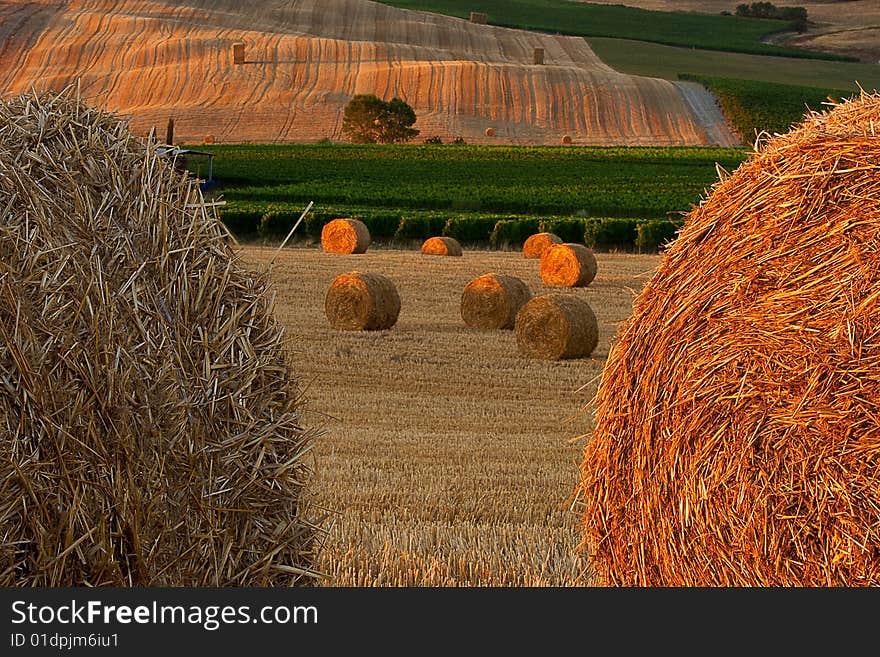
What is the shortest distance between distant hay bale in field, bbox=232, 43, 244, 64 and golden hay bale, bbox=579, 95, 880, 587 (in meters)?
74.1

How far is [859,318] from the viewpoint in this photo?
4.26 metres

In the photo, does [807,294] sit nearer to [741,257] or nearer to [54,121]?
[741,257]

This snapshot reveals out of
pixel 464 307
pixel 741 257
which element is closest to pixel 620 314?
pixel 464 307

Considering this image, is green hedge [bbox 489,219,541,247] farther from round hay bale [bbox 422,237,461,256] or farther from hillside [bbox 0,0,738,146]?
hillside [bbox 0,0,738,146]

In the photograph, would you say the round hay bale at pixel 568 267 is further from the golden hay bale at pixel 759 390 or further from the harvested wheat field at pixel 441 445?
the golden hay bale at pixel 759 390

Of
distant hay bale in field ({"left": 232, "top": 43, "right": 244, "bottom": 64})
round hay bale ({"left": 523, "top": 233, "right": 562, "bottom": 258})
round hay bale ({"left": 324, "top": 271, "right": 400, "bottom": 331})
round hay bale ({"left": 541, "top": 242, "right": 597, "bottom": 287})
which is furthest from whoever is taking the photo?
distant hay bale in field ({"left": 232, "top": 43, "right": 244, "bottom": 64})

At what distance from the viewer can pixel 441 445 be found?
9.71 meters

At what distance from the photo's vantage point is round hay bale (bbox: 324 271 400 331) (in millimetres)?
16281

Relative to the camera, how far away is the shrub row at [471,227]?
30.4 metres

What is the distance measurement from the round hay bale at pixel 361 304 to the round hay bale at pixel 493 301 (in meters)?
1.09

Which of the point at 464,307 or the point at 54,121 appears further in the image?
the point at 464,307

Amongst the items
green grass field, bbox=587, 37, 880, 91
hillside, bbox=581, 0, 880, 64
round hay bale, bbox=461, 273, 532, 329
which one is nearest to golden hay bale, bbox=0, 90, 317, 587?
round hay bale, bbox=461, 273, 532, 329

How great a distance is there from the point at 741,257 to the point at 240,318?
205cm

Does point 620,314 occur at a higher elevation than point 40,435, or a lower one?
lower
